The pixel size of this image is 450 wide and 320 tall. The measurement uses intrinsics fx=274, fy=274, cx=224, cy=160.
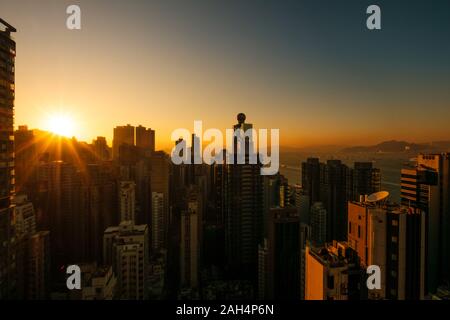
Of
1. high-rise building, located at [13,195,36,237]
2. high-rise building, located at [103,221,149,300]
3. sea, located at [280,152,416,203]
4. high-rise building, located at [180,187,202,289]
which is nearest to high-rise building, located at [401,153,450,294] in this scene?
sea, located at [280,152,416,203]

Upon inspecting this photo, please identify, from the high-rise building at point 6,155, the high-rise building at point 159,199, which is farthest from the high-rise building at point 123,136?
the high-rise building at point 6,155

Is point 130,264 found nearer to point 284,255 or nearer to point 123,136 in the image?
point 284,255


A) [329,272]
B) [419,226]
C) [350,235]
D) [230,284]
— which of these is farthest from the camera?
[230,284]

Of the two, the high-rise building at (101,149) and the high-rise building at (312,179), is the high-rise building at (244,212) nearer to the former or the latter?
the high-rise building at (312,179)

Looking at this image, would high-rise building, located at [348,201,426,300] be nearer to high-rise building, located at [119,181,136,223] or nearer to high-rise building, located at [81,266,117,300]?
high-rise building, located at [81,266,117,300]

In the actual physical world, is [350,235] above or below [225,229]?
above
